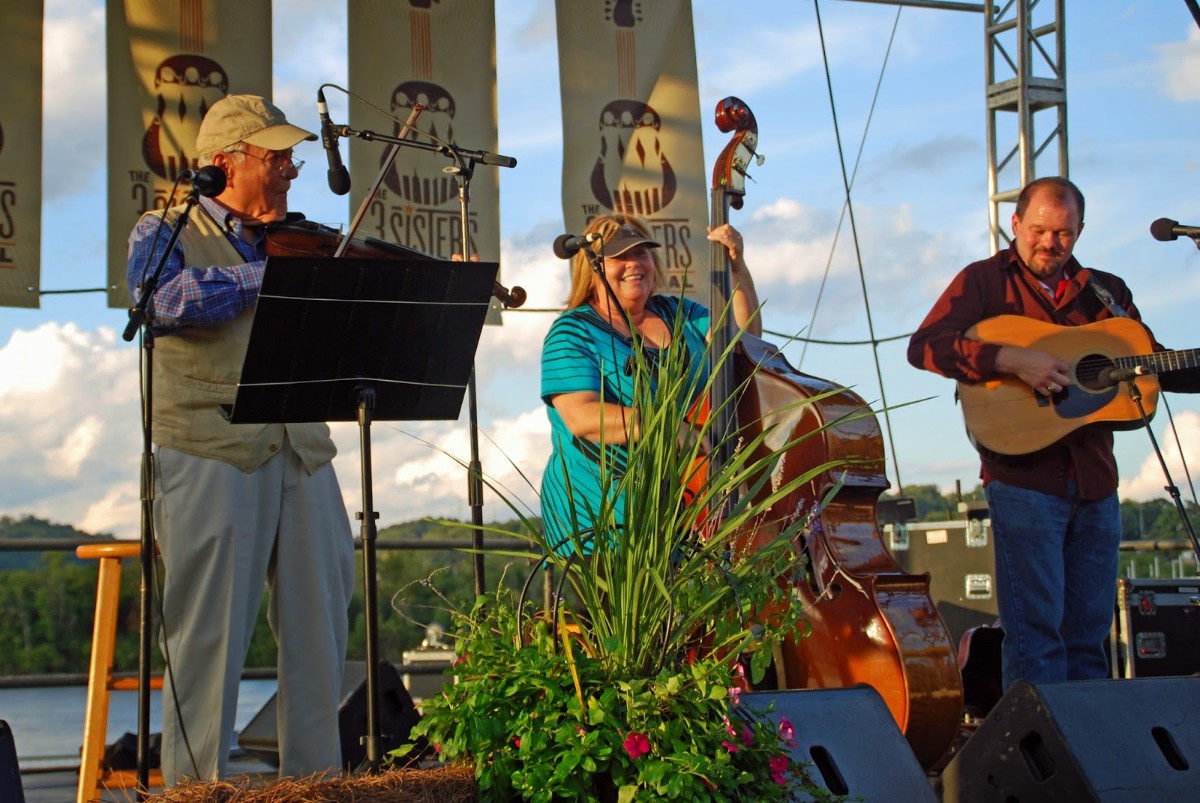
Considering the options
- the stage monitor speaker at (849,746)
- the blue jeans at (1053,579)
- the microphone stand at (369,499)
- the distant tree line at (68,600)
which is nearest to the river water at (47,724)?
the distant tree line at (68,600)

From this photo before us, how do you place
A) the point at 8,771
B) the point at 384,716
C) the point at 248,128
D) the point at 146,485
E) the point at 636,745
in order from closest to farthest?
the point at 636,745
the point at 8,771
the point at 146,485
the point at 248,128
the point at 384,716

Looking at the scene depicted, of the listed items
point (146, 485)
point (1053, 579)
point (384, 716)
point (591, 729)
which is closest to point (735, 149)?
point (1053, 579)

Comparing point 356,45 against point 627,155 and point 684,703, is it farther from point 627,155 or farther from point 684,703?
point 684,703

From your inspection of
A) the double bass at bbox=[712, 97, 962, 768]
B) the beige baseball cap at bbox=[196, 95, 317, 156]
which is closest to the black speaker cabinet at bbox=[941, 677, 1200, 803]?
the double bass at bbox=[712, 97, 962, 768]

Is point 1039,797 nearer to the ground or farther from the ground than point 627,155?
nearer to the ground

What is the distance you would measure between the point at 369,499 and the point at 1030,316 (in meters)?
2.31

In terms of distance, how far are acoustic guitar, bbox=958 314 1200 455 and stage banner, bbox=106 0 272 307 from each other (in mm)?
3371

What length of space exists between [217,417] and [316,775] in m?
1.48

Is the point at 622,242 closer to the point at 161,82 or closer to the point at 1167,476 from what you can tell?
the point at 1167,476

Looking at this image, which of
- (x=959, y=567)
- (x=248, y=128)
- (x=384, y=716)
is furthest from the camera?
(x=959, y=567)

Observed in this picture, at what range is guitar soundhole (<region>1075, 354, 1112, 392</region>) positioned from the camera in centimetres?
399

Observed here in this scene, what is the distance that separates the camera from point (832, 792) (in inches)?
99.2

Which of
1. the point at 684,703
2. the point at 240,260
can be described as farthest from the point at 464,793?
the point at 240,260

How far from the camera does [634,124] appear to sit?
644 cm
